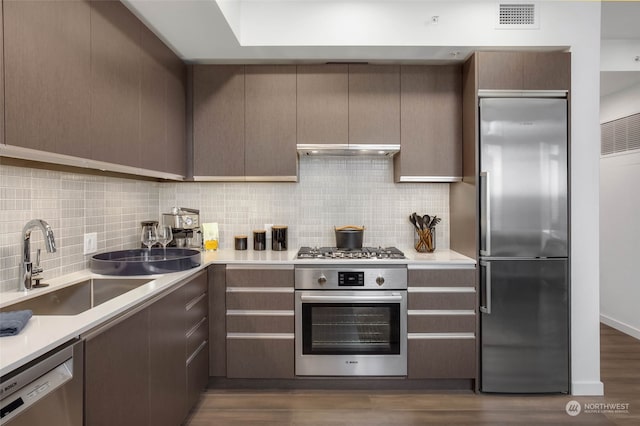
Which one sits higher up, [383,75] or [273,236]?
[383,75]

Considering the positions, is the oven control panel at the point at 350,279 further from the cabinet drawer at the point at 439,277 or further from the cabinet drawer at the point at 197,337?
the cabinet drawer at the point at 197,337

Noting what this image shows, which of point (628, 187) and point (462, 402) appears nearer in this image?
point (462, 402)

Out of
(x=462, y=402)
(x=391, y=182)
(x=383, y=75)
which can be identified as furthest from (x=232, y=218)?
(x=462, y=402)

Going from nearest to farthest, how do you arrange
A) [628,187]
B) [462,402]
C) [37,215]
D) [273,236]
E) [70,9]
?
[70,9], [37,215], [462,402], [273,236], [628,187]

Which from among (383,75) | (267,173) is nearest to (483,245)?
(383,75)

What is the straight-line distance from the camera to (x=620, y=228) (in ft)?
13.8

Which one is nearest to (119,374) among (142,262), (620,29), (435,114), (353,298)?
(142,262)

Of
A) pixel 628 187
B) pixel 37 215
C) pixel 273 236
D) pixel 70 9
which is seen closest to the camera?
pixel 70 9

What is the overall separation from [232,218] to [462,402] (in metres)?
2.29

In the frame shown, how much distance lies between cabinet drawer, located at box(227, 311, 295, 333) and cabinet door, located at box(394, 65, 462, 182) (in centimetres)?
158

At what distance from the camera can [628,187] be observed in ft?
13.4

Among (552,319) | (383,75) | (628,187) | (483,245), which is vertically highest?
(383,75)

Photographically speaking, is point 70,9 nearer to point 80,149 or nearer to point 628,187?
point 80,149

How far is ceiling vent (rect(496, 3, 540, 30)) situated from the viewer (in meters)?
2.71
